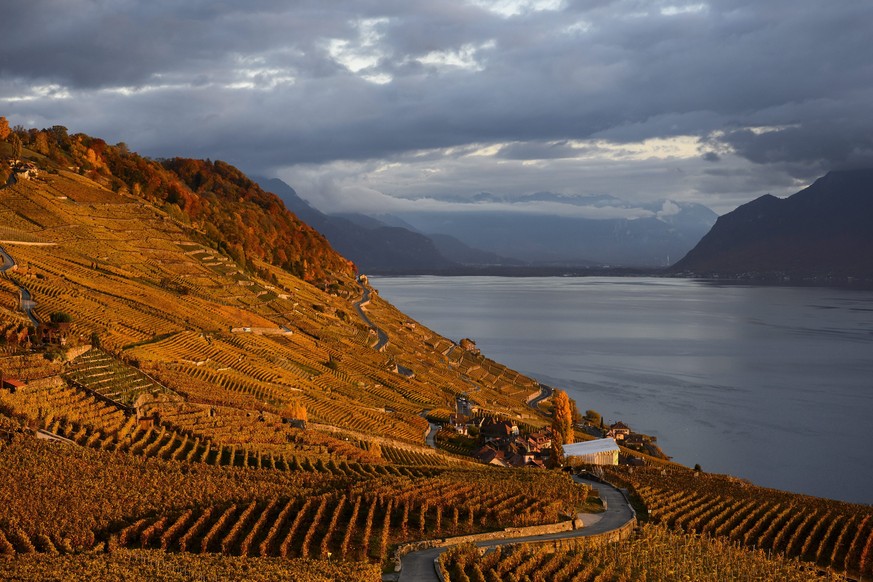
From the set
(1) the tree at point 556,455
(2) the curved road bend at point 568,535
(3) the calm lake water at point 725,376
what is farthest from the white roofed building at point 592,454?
(3) the calm lake water at point 725,376

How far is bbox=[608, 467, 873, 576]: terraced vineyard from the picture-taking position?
2809cm

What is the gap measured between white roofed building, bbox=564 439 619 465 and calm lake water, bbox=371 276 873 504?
10.6m

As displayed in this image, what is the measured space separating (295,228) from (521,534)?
119 meters

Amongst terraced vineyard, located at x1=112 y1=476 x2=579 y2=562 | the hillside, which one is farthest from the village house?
terraced vineyard, located at x1=112 y1=476 x2=579 y2=562

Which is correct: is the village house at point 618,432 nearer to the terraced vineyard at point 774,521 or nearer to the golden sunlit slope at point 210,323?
the golden sunlit slope at point 210,323

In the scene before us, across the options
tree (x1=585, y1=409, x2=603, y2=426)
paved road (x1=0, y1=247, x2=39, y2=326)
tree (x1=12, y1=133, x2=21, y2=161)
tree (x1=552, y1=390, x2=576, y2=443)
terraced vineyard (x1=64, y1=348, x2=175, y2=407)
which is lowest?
tree (x1=585, y1=409, x2=603, y2=426)

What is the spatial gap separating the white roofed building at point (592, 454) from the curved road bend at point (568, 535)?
974cm

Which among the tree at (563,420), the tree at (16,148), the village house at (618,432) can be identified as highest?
the tree at (16,148)

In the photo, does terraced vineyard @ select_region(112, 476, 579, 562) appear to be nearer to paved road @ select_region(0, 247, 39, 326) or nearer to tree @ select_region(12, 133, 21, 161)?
paved road @ select_region(0, 247, 39, 326)

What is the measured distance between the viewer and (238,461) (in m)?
29.9

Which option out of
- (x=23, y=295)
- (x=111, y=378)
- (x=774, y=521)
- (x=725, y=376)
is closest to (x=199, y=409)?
(x=111, y=378)

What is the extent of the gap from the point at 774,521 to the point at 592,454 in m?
18.8

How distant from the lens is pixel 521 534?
24.7 meters

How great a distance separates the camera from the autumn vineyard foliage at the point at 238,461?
1997cm
